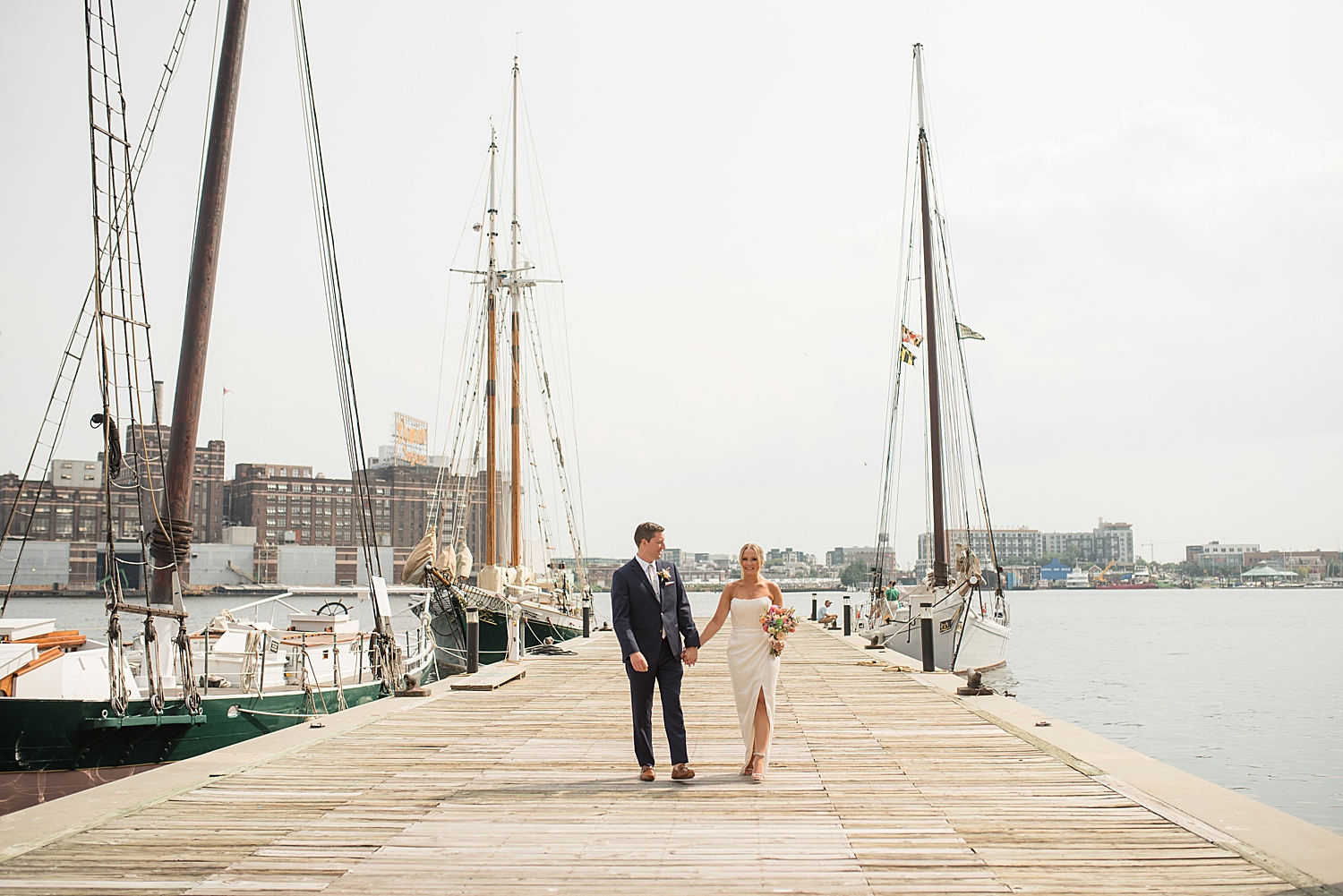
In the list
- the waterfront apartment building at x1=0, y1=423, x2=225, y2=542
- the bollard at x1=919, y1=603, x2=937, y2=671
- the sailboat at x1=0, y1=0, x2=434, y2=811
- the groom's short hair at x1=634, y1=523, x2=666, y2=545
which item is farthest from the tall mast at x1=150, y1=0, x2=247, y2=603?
the waterfront apartment building at x1=0, y1=423, x2=225, y2=542

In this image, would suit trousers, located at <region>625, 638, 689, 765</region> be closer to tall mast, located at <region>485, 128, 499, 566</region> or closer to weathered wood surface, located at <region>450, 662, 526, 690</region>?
weathered wood surface, located at <region>450, 662, 526, 690</region>

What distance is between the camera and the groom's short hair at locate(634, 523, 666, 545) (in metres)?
7.79

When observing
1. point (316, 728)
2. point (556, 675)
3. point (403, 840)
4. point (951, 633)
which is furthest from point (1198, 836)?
point (951, 633)

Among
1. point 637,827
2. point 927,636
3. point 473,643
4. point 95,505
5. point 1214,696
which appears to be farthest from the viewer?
point 95,505

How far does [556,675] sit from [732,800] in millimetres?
10669

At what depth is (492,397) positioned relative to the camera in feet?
128

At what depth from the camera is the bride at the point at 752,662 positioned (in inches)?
306

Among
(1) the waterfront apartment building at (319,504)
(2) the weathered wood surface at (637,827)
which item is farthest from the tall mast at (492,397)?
(1) the waterfront apartment building at (319,504)

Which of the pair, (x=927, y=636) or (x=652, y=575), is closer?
(x=652, y=575)

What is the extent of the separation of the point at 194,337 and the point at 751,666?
431 inches

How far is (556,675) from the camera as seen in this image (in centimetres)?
1728

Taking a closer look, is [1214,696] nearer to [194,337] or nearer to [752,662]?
[752,662]

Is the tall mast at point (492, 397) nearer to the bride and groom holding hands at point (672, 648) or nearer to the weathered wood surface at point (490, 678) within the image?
the weathered wood surface at point (490, 678)

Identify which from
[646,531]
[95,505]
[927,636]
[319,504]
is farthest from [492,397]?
[319,504]
